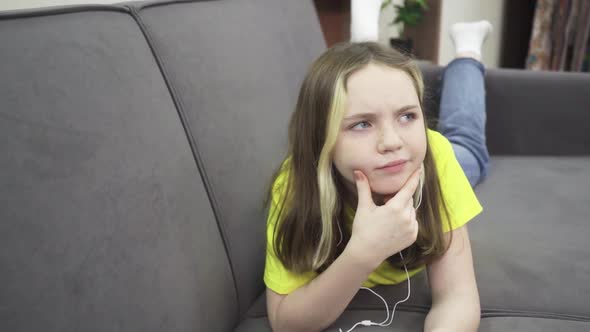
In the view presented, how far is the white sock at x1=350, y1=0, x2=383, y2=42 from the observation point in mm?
1686

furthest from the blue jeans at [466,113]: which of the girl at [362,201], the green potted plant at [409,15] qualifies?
the green potted plant at [409,15]

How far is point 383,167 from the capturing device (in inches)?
26.5

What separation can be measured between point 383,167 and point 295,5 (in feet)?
2.41

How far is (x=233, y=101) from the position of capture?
2.81ft

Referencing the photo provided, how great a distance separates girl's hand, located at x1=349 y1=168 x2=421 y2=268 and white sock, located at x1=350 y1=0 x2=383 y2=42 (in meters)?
1.11

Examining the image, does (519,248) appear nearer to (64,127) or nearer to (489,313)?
(489,313)

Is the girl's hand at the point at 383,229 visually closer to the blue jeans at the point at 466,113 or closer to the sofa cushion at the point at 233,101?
the sofa cushion at the point at 233,101

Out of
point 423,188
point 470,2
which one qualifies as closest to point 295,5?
point 423,188

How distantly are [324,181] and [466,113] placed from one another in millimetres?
789

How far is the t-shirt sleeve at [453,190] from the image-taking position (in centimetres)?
84

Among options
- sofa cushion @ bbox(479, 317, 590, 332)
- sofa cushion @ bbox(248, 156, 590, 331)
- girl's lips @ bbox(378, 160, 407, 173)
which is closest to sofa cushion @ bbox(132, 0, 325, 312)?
sofa cushion @ bbox(248, 156, 590, 331)

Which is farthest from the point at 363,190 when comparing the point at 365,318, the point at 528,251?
the point at 528,251

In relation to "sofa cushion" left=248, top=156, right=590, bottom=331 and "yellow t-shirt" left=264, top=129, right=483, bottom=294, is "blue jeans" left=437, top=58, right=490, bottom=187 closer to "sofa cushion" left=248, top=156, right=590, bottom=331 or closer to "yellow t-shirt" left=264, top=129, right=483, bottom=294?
"sofa cushion" left=248, top=156, right=590, bottom=331

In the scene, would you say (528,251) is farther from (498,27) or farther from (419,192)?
(498,27)
